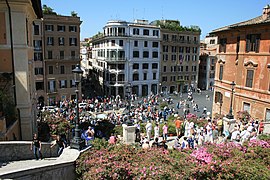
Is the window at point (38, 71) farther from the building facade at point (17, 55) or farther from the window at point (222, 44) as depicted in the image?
the window at point (222, 44)

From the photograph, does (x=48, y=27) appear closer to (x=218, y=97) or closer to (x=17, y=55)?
(x=17, y=55)

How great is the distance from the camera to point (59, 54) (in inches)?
1603

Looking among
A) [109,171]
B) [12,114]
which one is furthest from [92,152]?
[12,114]

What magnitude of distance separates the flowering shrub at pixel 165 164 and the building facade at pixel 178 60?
45.2m

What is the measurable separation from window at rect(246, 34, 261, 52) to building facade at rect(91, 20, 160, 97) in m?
26.7

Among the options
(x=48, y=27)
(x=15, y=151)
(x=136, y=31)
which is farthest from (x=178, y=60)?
(x=15, y=151)

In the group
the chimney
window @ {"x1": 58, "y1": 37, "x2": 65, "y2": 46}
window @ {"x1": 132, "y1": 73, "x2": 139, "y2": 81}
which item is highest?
the chimney

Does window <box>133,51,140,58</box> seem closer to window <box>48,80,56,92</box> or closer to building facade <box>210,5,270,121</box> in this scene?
window <box>48,80,56,92</box>

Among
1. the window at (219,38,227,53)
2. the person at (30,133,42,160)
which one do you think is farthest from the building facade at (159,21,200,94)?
the person at (30,133,42,160)

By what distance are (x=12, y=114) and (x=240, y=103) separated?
66.8 feet

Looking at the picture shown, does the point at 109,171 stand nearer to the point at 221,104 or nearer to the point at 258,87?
the point at 258,87

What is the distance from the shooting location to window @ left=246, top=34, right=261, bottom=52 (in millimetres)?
21870

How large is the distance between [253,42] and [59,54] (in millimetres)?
29989

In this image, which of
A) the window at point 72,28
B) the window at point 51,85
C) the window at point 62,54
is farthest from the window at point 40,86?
the window at point 72,28
